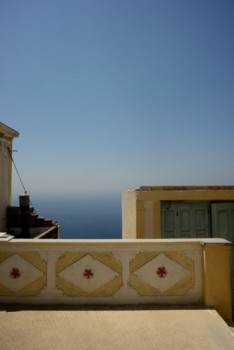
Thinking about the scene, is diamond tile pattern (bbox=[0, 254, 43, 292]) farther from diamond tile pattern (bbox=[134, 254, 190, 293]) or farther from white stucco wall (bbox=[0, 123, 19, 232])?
white stucco wall (bbox=[0, 123, 19, 232])

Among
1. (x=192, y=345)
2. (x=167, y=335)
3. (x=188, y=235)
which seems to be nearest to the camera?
(x=192, y=345)

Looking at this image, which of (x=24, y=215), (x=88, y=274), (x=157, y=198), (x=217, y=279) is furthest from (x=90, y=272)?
(x=24, y=215)

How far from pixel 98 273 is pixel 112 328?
81 cm

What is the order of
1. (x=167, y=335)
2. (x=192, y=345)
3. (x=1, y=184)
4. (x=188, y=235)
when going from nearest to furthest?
1. (x=192, y=345)
2. (x=167, y=335)
3. (x=188, y=235)
4. (x=1, y=184)

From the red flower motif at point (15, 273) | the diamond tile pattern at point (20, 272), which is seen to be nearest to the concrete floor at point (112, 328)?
the diamond tile pattern at point (20, 272)

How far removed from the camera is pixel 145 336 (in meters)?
2.64

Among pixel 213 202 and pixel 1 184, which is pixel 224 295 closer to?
pixel 213 202

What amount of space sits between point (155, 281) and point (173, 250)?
56 cm

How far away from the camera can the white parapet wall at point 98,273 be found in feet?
11.3

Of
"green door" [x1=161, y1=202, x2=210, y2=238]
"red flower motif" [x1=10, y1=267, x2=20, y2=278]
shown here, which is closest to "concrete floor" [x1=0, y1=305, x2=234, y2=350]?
"red flower motif" [x1=10, y1=267, x2=20, y2=278]

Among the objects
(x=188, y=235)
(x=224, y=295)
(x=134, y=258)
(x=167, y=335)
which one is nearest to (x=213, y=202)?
(x=188, y=235)

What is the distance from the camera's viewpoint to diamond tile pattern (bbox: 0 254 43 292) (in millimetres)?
3453

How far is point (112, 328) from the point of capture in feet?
9.15

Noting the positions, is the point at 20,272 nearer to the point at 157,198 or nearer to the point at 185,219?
the point at 157,198
